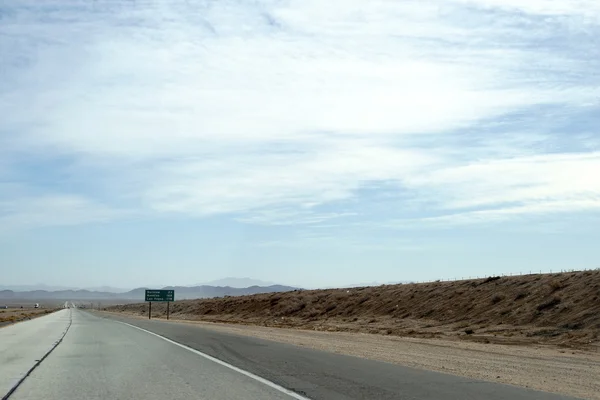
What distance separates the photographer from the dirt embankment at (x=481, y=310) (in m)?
34.9

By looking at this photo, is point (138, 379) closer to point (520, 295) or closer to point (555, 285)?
point (555, 285)

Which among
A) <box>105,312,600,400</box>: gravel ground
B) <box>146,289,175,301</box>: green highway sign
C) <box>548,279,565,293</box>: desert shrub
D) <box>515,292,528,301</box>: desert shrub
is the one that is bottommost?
<box>105,312,600,400</box>: gravel ground

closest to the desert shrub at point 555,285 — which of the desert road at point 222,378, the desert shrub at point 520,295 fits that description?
the desert shrub at point 520,295

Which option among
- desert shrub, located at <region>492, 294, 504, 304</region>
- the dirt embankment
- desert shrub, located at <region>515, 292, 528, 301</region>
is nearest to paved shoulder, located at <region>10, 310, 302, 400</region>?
the dirt embankment

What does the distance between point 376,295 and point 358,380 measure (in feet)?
178

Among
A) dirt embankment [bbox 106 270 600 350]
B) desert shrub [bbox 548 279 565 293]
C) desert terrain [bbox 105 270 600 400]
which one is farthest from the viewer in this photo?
desert shrub [bbox 548 279 565 293]

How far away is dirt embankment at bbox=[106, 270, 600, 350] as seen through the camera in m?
34.9

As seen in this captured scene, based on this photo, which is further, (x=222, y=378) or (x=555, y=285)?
(x=555, y=285)

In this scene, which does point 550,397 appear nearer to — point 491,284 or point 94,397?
point 94,397

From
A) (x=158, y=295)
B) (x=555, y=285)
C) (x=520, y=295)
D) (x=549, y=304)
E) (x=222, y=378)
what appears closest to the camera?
(x=222, y=378)

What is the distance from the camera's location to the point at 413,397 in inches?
481

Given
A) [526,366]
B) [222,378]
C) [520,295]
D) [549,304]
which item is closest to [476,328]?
[549,304]

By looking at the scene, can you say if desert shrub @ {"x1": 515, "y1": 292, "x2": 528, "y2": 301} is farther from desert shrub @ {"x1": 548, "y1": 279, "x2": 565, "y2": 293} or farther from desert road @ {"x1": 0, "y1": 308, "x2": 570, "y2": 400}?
desert road @ {"x1": 0, "y1": 308, "x2": 570, "y2": 400}

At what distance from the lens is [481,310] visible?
152ft
